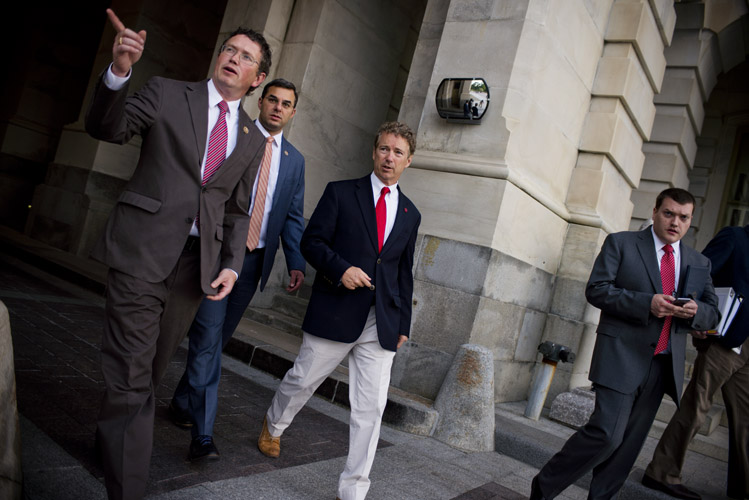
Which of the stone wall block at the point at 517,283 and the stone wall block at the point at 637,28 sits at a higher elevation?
the stone wall block at the point at 637,28

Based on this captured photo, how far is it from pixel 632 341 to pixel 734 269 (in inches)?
66.4

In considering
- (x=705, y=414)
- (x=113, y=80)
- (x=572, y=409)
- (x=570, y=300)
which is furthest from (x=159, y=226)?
(x=570, y=300)

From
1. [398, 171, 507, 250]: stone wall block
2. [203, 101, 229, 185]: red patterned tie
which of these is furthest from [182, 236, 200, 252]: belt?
[398, 171, 507, 250]: stone wall block

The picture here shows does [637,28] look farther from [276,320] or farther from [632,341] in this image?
[276,320]

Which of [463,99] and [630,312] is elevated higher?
[463,99]

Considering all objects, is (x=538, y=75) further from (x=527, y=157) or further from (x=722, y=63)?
(x=722, y=63)

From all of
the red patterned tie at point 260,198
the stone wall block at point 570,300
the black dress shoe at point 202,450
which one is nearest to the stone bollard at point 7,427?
the black dress shoe at point 202,450

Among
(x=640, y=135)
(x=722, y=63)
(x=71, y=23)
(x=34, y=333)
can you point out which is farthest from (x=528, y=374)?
(x=71, y=23)

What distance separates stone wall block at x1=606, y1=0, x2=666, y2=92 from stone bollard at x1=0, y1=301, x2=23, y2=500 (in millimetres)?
7182

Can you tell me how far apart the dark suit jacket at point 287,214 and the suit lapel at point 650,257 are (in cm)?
223

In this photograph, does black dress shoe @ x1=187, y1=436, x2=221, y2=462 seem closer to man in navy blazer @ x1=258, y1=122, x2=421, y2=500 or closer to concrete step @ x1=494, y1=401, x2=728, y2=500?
man in navy blazer @ x1=258, y1=122, x2=421, y2=500

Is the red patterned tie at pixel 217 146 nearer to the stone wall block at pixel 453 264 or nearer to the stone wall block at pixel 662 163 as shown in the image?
the stone wall block at pixel 453 264

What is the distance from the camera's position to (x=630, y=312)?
11.6ft

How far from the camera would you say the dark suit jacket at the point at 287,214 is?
4031 millimetres
